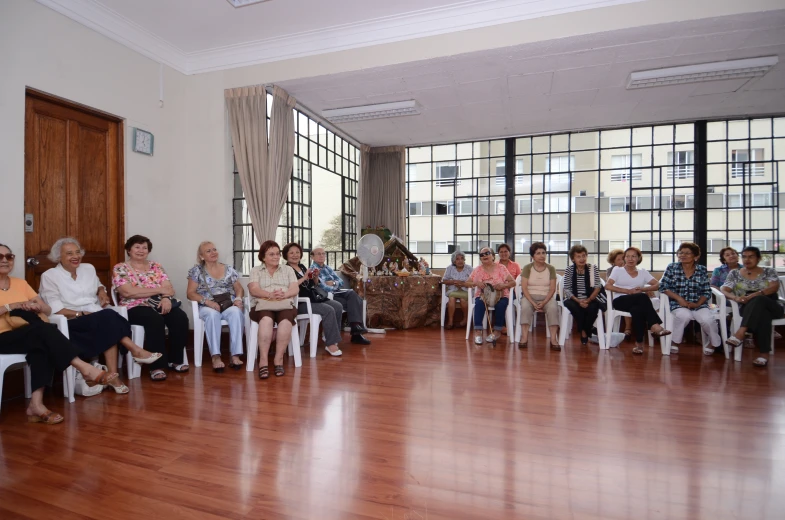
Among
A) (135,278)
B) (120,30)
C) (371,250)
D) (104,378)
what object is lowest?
(104,378)

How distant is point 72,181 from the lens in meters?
3.94

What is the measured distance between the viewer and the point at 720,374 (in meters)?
3.58

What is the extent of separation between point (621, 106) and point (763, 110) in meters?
2.06

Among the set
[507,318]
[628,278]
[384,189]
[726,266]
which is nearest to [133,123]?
[384,189]

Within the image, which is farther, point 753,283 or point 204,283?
point 753,283

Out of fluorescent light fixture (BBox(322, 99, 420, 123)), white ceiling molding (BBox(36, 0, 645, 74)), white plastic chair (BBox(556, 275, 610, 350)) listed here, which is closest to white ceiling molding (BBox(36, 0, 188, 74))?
white ceiling molding (BBox(36, 0, 645, 74))

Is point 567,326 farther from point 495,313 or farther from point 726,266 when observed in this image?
point 726,266

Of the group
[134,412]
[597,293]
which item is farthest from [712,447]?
[134,412]

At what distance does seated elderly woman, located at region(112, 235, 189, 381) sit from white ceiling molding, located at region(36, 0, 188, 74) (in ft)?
6.69

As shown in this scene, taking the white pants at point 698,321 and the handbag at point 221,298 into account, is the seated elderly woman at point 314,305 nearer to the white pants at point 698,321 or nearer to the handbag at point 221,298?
the handbag at point 221,298

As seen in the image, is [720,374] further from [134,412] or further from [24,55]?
[24,55]

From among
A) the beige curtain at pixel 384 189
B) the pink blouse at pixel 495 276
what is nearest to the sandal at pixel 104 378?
the pink blouse at pixel 495 276

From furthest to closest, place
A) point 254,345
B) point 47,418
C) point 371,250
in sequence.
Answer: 1. point 371,250
2. point 254,345
3. point 47,418

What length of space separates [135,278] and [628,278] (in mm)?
4810
